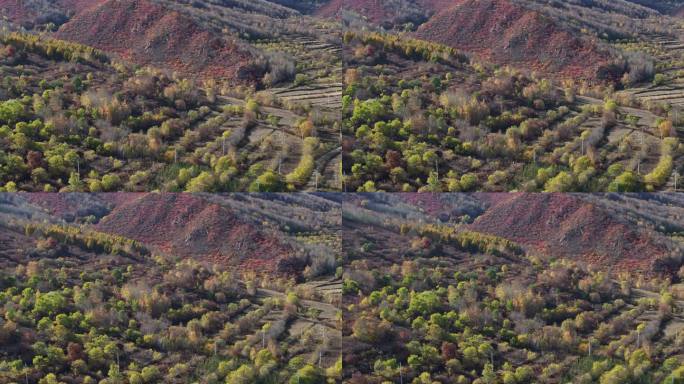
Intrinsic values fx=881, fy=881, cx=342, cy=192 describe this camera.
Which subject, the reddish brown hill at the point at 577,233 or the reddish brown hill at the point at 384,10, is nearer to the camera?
the reddish brown hill at the point at 577,233

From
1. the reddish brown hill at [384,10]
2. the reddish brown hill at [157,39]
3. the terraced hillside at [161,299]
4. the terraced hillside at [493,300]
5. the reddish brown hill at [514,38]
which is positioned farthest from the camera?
the reddish brown hill at [384,10]

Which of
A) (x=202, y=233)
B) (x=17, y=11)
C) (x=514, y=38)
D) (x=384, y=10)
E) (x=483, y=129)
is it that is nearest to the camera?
(x=483, y=129)

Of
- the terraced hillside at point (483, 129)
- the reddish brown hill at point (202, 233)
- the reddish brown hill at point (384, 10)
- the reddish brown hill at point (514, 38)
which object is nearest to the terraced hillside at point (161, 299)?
the reddish brown hill at point (202, 233)

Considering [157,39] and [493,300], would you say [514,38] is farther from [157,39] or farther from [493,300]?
[157,39]

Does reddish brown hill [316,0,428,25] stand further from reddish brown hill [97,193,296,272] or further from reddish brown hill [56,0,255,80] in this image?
reddish brown hill [97,193,296,272]

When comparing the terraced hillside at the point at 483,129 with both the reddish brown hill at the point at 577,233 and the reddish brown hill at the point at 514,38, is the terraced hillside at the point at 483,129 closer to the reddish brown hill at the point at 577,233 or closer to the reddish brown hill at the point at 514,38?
the reddish brown hill at the point at 514,38

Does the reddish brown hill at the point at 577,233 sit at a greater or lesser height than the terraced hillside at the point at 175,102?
lesser

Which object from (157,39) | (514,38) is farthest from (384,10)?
(157,39)

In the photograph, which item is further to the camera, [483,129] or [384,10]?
[384,10]
